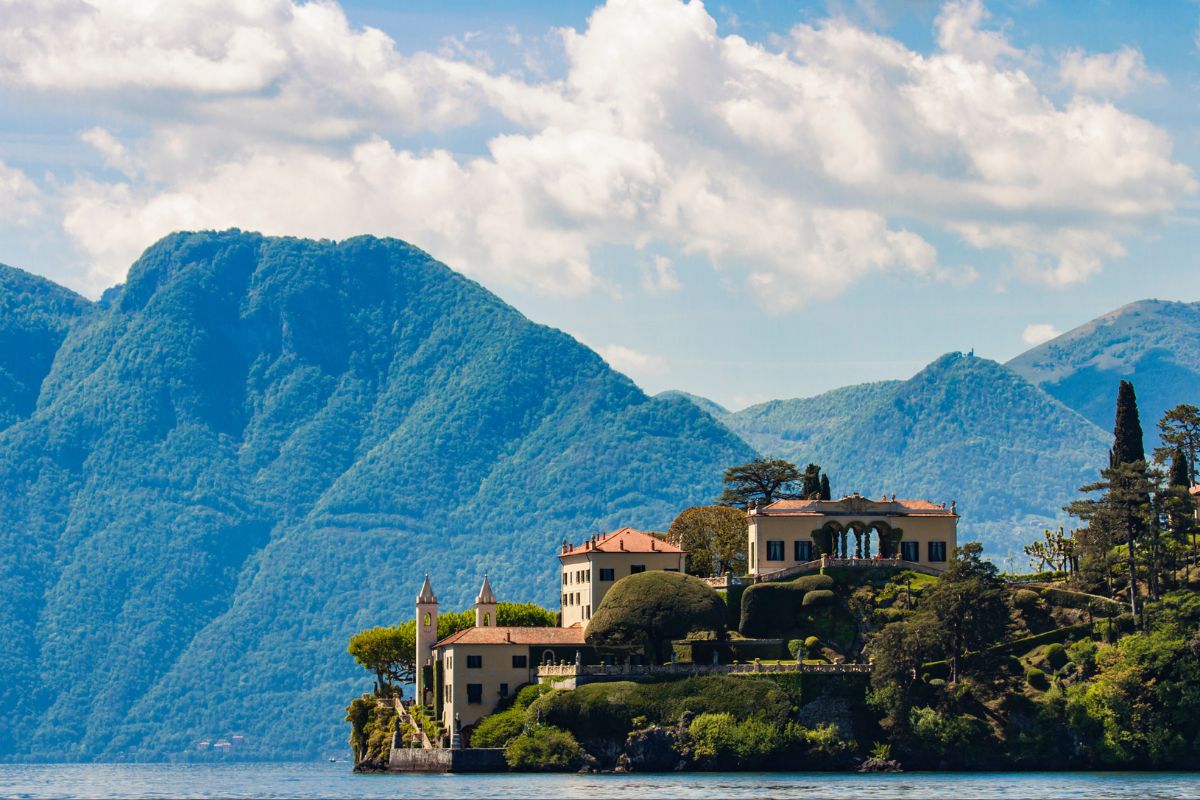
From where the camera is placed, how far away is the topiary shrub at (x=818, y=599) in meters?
146

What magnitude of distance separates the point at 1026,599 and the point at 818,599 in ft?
44.5

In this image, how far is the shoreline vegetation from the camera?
134 meters

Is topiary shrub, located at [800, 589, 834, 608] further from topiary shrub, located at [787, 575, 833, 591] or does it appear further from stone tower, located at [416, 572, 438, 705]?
stone tower, located at [416, 572, 438, 705]

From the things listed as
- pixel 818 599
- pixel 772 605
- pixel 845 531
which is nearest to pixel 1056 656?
pixel 818 599

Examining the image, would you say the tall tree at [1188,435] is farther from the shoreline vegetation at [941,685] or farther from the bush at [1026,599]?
the bush at [1026,599]

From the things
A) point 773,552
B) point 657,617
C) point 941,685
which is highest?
point 773,552

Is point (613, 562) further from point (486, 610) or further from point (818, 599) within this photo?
point (818, 599)

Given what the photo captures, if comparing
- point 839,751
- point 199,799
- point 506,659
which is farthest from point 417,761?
point 839,751

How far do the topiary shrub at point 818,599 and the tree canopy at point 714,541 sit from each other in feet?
52.0

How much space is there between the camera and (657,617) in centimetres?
14338

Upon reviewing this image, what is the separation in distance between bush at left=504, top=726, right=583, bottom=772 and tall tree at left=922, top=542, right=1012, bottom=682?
2389 cm

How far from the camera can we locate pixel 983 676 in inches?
5379

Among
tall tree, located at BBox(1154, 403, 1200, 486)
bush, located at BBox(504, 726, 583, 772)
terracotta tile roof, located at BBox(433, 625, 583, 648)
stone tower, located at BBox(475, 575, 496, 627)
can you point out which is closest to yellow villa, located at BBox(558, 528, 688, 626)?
terracotta tile roof, located at BBox(433, 625, 583, 648)

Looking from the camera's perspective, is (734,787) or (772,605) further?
(772,605)
